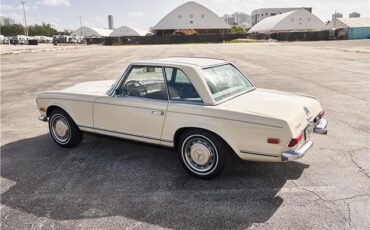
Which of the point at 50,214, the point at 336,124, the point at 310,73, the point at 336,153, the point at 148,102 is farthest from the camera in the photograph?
the point at 310,73

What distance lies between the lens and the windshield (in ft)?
14.3

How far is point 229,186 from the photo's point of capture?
4.15m

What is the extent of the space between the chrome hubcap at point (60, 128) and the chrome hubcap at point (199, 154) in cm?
238

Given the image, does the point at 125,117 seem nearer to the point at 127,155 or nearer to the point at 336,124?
the point at 127,155

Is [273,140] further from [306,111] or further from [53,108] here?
Result: [53,108]

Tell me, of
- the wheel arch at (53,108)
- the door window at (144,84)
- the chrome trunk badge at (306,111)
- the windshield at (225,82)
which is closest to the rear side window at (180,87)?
the door window at (144,84)

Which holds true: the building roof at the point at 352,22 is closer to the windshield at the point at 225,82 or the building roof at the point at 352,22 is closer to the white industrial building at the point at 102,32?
the white industrial building at the point at 102,32

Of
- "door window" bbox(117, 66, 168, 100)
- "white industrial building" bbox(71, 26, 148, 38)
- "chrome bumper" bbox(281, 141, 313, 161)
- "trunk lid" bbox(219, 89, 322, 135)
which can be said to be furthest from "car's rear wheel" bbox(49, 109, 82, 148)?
"white industrial building" bbox(71, 26, 148, 38)

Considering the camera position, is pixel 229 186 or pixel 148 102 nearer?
pixel 229 186

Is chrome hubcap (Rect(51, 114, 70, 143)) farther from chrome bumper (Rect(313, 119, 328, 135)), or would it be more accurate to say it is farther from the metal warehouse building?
the metal warehouse building

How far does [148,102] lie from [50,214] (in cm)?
188

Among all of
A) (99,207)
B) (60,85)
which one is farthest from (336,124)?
(60,85)

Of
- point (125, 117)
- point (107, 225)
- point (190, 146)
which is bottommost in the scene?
point (107, 225)

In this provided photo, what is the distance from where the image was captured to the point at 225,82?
469 centimetres
